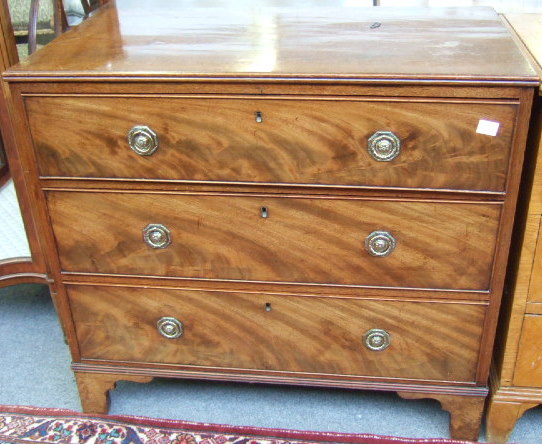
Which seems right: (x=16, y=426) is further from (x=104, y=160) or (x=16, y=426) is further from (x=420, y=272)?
(x=420, y=272)

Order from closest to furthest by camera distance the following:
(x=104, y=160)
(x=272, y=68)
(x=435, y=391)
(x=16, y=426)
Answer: (x=272, y=68), (x=104, y=160), (x=435, y=391), (x=16, y=426)

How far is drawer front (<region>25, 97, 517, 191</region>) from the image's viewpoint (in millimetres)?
1215

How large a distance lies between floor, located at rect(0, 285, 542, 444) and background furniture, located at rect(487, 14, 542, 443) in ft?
0.44

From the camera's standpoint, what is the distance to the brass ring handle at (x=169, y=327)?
1.52m

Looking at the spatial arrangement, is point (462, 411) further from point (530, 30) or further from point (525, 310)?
point (530, 30)

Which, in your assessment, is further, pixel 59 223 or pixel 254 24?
pixel 254 24

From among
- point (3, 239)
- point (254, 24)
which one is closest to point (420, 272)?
point (254, 24)

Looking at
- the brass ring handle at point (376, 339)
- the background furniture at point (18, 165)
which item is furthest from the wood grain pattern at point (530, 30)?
the background furniture at point (18, 165)

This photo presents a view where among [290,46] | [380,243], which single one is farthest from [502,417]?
[290,46]

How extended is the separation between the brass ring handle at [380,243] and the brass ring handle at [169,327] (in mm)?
489

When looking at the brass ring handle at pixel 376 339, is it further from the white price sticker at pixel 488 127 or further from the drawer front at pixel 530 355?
the white price sticker at pixel 488 127

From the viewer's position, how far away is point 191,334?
1543 millimetres

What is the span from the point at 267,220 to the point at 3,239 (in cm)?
92

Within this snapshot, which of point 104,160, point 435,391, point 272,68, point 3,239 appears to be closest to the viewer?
point 272,68
